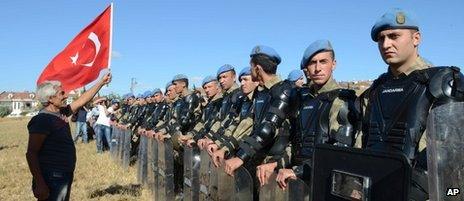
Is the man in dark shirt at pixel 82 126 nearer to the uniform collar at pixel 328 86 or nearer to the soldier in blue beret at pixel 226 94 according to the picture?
the soldier in blue beret at pixel 226 94

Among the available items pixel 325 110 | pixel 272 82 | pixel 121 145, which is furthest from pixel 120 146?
pixel 325 110

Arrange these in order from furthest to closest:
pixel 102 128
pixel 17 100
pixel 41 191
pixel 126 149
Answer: pixel 17 100 < pixel 102 128 < pixel 126 149 < pixel 41 191

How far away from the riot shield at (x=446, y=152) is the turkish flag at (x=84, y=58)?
6.15 meters

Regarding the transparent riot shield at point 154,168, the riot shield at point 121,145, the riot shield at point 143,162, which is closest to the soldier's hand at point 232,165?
the transparent riot shield at point 154,168

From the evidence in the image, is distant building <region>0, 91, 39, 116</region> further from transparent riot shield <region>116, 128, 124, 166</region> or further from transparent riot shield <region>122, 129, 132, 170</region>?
transparent riot shield <region>122, 129, 132, 170</region>

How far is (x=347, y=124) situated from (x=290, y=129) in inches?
53.8

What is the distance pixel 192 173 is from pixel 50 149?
1490 millimetres

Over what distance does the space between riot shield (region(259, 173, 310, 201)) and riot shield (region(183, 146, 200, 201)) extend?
1795 mm

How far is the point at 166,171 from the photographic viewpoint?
6832mm

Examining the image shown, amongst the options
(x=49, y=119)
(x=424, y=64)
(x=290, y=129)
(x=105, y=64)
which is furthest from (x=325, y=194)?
(x=105, y=64)

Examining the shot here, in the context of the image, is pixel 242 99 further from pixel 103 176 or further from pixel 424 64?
pixel 103 176

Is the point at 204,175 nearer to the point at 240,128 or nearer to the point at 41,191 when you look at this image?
the point at 240,128

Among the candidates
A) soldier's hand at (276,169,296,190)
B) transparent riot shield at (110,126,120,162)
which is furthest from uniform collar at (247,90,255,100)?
transparent riot shield at (110,126,120,162)

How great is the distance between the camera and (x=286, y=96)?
434cm
